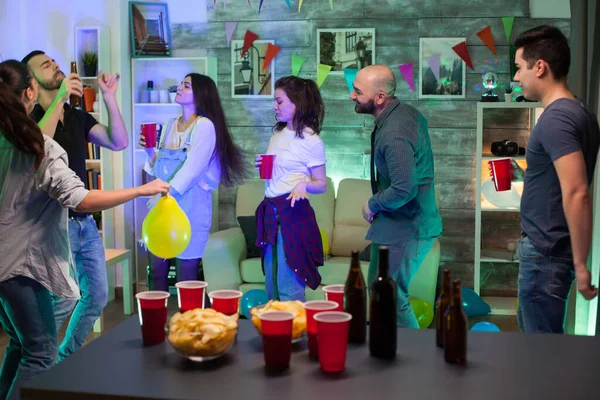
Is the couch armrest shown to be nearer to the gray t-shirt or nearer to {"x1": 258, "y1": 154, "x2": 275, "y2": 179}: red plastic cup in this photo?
{"x1": 258, "y1": 154, "x2": 275, "y2": 179}: red plastic cup

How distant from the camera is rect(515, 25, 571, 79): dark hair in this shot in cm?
236

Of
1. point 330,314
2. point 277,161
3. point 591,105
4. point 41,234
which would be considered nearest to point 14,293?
point 41,234

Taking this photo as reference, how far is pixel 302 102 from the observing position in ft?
11.9

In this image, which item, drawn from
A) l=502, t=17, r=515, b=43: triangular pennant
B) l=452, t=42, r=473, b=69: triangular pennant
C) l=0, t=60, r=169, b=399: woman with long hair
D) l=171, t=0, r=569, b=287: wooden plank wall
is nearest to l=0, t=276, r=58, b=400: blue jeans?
l=0, t=60, r=169, b=399: woman with long hair

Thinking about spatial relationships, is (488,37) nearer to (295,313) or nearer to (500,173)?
(500,173)

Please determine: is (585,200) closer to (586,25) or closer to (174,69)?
(586,25)

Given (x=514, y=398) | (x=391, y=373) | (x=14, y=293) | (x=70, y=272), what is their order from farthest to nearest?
(x=70, y=272)
(x=14, y=293)
(x=391, y=373)
(x=514, y=398)

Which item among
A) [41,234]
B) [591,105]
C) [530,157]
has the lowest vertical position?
[41,234]

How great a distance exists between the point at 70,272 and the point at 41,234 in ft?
0.65

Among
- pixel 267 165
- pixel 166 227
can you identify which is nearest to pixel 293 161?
pixel 267 165

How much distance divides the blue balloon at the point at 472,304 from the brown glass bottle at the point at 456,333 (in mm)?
3184

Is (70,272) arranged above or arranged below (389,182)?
below

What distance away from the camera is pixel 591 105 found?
315cm

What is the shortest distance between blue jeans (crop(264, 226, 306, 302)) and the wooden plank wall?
1.93 m
